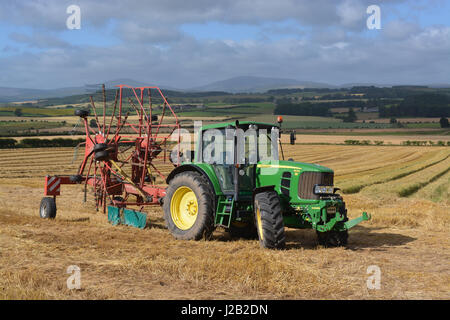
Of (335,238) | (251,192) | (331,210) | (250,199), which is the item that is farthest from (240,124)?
(335,238)

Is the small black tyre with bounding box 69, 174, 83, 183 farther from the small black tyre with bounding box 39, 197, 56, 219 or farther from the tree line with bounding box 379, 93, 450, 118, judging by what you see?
the tree line with bounding box 379, 93, 450, 118

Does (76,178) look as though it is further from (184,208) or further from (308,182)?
(308,182)

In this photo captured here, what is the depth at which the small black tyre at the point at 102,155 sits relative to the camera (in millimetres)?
12273

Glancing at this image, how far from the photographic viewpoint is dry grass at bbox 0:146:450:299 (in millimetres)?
6219

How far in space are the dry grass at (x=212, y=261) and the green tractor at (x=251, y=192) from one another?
0.39 m

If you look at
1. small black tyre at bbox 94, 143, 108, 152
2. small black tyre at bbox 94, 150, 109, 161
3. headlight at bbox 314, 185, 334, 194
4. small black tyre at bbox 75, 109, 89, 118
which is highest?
small black tyre at bbox 75, 109, 89, 118

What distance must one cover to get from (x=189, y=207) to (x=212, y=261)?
9.13ft

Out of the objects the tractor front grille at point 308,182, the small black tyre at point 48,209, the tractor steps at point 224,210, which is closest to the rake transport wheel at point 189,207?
the tractor steps at point 224,210

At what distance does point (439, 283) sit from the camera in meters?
6.88

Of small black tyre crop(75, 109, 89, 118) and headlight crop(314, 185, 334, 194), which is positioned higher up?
small black tyre crop(75, 109, 89, 118)

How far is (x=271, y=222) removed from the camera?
8.57m

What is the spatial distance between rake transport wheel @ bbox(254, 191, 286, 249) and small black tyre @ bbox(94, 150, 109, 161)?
16.8ft

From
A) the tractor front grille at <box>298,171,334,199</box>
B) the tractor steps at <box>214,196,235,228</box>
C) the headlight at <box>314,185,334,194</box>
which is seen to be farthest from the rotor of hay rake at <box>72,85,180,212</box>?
the headlight at <box>314,185,334,194</box>

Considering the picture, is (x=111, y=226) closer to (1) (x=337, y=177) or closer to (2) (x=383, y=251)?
(2) (x=383, y=251)
